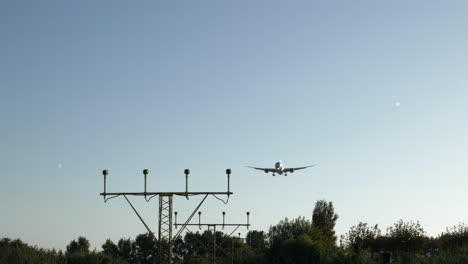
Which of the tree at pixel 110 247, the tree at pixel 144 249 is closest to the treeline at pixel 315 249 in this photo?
the tree at pixel 144 249

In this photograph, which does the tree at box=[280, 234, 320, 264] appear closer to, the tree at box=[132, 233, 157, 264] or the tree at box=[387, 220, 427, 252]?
the tree at box=[387, 220, 427, 252]

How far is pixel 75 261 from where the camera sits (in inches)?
1309

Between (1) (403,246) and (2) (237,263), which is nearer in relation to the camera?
(2) (237,263)

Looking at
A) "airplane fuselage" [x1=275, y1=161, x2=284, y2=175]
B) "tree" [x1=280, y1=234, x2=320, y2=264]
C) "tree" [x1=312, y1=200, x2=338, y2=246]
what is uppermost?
"airplane fuselage" [x1=275, y1=161, x2=284, y2=175]

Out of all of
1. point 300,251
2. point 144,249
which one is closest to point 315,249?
point 300,251

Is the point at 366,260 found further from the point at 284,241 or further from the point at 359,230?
the point at 359,230

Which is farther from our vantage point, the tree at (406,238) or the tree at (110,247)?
the tree at (110,247)

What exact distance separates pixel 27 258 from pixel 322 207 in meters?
69.8

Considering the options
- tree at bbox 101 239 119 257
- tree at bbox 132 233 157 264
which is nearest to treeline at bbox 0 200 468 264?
tree at bbox 132 233 157 264

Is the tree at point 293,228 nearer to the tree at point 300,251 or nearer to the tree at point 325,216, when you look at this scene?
the tree at point 300,251

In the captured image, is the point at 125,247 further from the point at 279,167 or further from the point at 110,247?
the point at 279,167

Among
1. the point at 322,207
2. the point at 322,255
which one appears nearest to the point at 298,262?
the point at 322,255

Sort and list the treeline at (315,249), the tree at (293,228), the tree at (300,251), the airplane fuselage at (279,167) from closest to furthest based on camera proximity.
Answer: the treeline at (315,249) → the tree at (300,251) → the tree at (293,228) → the airplane fuselage at (279,167)

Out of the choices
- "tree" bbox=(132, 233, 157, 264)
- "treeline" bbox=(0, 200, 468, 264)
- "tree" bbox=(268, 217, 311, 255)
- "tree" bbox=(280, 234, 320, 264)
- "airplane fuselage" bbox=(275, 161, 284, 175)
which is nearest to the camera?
"treeline" bbox=(0, 200, 468, 264)
